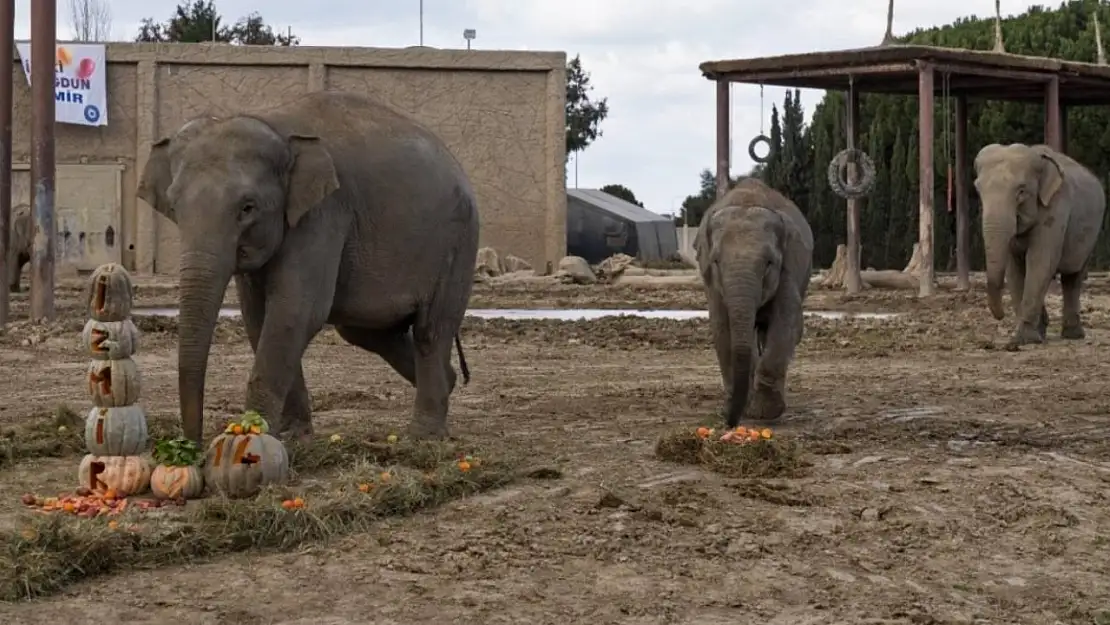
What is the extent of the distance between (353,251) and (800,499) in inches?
110

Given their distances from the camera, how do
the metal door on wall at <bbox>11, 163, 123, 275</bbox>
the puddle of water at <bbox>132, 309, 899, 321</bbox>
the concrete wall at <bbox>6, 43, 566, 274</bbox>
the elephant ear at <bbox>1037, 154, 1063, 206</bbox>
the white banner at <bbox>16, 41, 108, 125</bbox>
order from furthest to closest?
the concrete wall at <bbox>6, 43, 566, 274</bbox> < the metal door on wall at <bbox>11, 163, 123, 275</bbox> < the white banner at <bbox>16, 41, 108, 125</bbox> < the puddle of water at <bbox>132, 309, 899, 321</bbox> < the elephant ear at <bbox>1037, 154, 1063, 206</bbox>

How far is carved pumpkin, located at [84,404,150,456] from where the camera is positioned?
24.4 ft

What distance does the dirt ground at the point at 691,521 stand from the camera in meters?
5.62

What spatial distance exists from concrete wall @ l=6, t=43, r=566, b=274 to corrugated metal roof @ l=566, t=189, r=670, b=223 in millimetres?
9455

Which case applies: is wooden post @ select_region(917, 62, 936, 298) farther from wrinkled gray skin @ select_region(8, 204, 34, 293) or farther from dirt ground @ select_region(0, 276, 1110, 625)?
wrinkled gray skin @ select_region(8, 204, 34, 293)

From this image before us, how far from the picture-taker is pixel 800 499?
7426mm

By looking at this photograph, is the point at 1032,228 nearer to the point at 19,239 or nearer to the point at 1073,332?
the point at 1073,332

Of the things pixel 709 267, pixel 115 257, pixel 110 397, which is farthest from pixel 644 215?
pixel 110 397

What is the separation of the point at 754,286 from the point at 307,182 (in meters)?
2.93

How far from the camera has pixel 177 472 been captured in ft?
23.5

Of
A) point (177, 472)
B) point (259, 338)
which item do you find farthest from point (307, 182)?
point (177, 472)

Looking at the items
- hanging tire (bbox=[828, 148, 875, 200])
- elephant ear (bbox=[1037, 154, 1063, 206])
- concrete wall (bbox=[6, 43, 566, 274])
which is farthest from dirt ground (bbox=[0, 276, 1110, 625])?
concrete wall (bbox=[6, 43, 566, 274])

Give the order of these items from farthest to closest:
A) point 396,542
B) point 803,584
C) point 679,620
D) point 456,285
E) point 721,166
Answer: point 721,166
point 456,285
point 396,542
point 803,584
point 679,620

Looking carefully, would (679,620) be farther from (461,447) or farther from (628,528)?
(461,447)
